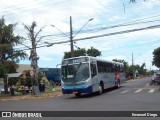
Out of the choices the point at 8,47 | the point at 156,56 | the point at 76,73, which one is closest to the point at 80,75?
the point at 76,73

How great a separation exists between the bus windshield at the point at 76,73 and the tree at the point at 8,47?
17603mm

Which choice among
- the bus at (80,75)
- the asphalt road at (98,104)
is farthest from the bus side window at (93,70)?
the asphalt road at (98,104)

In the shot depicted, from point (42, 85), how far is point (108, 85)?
13.6m

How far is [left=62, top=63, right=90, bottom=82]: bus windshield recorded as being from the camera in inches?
1069

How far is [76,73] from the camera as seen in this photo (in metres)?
27.2

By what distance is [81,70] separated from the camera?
2733cm

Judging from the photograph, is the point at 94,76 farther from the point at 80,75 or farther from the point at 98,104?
the point at 98,104

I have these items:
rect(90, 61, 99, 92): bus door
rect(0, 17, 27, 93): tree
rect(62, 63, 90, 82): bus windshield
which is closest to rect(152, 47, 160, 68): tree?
rect(0, 17, 27, 93): tree

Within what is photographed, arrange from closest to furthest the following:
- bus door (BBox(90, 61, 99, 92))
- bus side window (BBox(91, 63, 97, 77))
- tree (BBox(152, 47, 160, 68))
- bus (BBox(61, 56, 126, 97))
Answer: bus (BBox(61, 56, 126, 97)) → bus door (BBox(90, 61, 99, 92)) → bus side window (BBox(91, 63, 97, 77)) → tree (BBox(152, 47, 160, 68))

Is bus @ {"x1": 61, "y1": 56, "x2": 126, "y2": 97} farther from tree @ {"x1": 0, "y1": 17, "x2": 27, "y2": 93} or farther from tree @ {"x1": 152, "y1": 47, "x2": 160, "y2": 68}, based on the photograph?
tree @ {"x1": 152, "y1": 47, "x2": 160, "y2": 68}

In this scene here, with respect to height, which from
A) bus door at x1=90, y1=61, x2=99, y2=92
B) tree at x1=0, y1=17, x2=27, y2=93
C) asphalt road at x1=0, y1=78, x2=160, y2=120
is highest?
tree at x1=0, y1=17, x2=27, y2=93

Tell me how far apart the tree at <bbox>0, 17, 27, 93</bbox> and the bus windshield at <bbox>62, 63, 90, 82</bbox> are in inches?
693

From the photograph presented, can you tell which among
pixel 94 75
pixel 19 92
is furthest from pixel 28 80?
pixel 94 75

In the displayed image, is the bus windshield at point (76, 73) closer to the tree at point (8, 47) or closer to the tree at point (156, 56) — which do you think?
the tree at point (8, 47)
